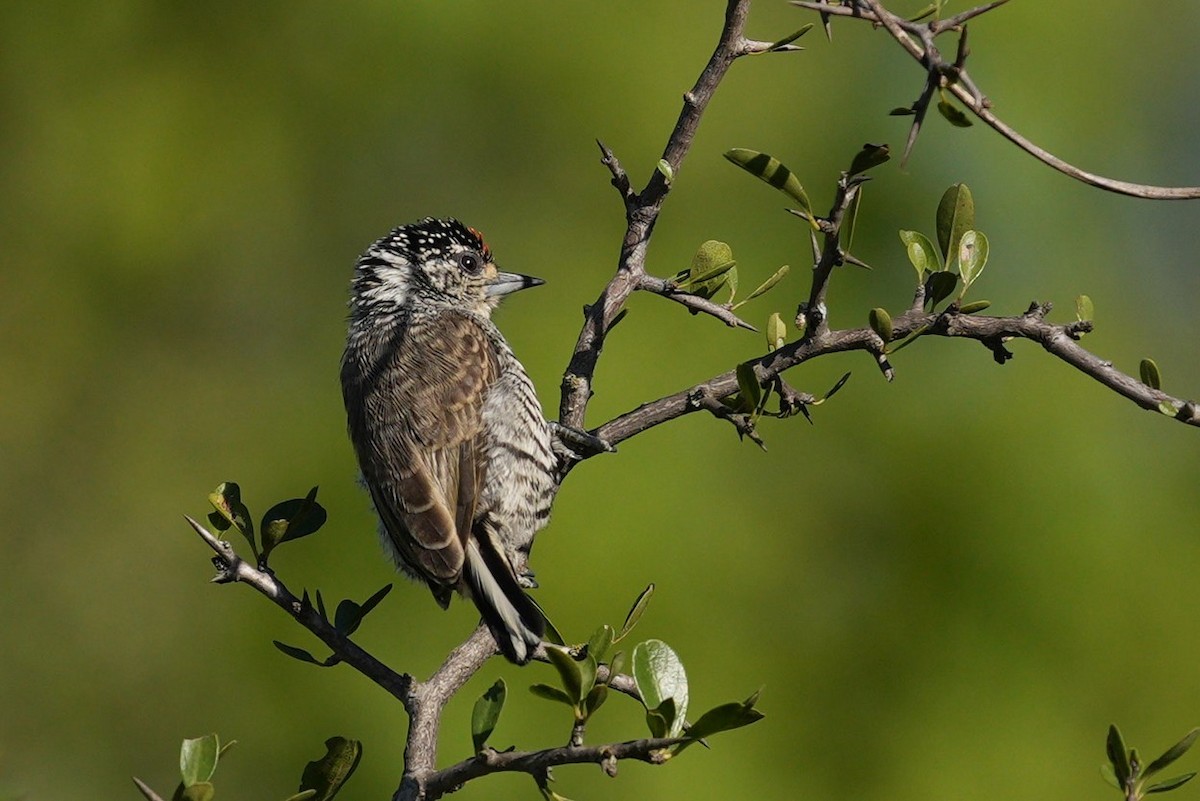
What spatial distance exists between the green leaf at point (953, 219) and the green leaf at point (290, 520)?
1.34 metres

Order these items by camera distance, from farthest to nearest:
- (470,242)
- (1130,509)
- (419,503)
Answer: (1130,509)
(470,242)
(419,503)

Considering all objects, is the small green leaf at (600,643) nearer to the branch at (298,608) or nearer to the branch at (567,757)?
the branch at (567,757)

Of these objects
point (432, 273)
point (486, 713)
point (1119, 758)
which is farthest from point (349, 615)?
point (432, 273)

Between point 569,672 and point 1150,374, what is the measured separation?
3.88 feet

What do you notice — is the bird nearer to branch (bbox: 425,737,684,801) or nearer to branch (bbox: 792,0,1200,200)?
branch (bbox: 425,737,684,801)

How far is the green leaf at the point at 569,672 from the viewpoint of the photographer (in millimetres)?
2080

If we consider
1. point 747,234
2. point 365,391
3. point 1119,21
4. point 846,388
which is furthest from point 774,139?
point 365,391

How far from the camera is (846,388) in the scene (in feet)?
20.1

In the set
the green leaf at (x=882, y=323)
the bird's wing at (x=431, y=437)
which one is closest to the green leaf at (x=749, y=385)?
the green leaf at (x=882, y=323)

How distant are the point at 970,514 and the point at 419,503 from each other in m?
3.37

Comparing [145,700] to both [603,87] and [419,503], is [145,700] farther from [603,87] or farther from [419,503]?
[419,503]

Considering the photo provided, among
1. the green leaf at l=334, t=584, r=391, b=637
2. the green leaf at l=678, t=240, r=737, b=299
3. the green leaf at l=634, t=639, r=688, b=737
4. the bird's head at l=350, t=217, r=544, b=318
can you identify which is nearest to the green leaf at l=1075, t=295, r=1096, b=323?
the green leaf at l=678, t=240, r=737, b=299

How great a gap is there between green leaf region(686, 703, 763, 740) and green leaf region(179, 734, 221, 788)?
741mm

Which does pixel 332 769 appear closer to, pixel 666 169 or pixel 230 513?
pixel 230 513
